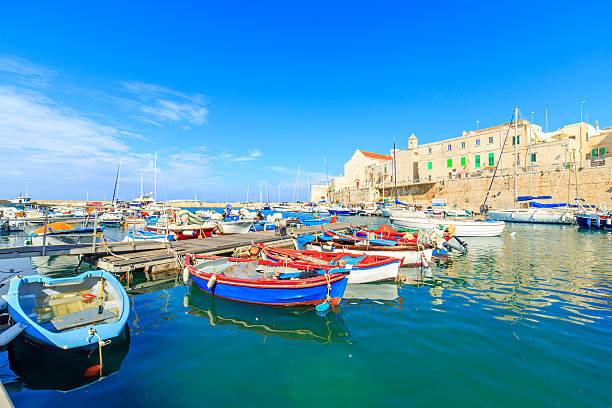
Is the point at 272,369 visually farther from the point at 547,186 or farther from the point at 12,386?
the point at 547,186

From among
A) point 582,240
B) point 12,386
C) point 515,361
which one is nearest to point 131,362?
point 12,386

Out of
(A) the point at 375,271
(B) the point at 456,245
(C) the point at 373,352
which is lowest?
(C) the point at 373,352

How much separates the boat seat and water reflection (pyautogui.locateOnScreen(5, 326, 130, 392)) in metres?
0.48

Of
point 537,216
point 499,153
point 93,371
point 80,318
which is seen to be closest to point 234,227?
point 80,318

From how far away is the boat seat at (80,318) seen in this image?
5.86 m

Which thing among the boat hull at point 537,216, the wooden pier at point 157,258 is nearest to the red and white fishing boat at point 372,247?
the wooden pier at point 157,258

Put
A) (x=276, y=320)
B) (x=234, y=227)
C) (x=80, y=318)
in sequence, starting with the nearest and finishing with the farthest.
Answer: (x=80, y=318) → (x=276, y=320) → (x=234, y=227)

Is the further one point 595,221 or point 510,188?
point 510,188

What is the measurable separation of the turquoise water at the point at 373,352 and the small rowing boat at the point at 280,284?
38cm

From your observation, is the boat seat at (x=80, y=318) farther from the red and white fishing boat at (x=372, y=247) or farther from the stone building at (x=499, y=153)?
the stone building at (x=499, y=153)

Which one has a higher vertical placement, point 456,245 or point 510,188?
point 510,188

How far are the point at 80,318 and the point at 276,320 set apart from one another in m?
4.44

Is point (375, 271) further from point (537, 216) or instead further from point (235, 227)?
point (537, 216)

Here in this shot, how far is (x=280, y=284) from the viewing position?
8023mm
